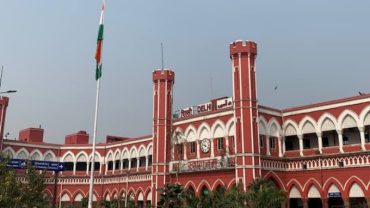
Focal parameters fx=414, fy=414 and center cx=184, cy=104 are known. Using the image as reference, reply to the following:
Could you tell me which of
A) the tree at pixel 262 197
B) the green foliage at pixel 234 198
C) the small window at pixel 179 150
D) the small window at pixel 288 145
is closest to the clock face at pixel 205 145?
the small window at pixel 179 150

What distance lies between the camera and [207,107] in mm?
48688

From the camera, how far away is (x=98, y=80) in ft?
73.0

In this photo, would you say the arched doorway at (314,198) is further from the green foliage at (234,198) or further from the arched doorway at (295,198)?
the green foliage at (234,198)

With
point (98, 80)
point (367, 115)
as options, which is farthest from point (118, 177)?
point (98, 80)

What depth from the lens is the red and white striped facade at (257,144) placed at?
38.4m

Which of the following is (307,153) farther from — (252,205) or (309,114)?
(252,205)

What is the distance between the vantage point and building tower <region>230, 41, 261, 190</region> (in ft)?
129

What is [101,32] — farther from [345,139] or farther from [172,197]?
[345,139]

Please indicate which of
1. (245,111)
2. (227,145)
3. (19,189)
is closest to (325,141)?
(245,111)

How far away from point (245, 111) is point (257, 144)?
340 centimetres

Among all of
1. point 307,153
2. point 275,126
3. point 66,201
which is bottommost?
point 66,201

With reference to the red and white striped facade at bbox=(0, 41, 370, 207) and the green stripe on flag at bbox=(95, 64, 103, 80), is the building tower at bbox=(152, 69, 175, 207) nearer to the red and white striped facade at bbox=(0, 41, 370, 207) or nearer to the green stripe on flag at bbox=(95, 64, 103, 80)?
the red and white striped facade at bbox=(0, 41, 370, 207)

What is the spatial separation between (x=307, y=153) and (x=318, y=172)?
8.71ft

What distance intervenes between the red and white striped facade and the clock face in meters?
0.11
